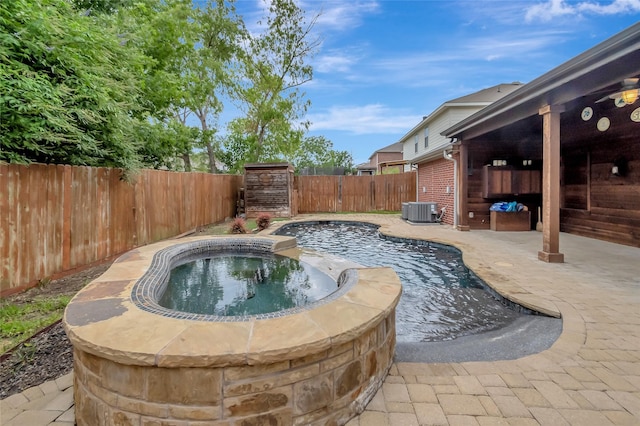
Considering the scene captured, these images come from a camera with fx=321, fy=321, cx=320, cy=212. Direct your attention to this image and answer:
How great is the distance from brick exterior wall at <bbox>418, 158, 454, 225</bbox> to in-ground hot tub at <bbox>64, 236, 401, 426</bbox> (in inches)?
335

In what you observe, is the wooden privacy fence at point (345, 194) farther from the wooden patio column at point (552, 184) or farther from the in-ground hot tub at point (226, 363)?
the in-ground hot tub at point (226, 363)

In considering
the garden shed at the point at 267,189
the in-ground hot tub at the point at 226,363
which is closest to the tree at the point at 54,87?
the in-ground hot tub at the point at 226,363

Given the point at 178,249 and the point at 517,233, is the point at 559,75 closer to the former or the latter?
the point at 517,233

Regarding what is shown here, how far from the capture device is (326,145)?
130ft

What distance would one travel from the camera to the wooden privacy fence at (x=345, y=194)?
14734mm

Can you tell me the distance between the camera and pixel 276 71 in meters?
17.3

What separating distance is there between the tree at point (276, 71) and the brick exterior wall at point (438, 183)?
8431 millimetres

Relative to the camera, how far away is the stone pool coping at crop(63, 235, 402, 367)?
1530 millimetres

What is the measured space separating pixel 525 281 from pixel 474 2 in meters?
8.05

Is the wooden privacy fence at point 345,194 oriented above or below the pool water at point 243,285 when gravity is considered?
above

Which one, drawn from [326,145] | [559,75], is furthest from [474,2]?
[326,145]

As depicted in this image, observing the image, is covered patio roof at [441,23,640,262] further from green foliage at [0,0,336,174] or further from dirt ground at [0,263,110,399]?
green foliage at [0,0,336,174]

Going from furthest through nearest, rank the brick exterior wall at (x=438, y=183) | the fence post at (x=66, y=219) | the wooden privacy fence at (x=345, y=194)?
the wooden privacy fence at (x=345, y=194), the brick exterior wall at (x=438, y=183), the fence post at (x=66, y=219)

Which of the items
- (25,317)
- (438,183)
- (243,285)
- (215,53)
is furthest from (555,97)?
(215,53)
